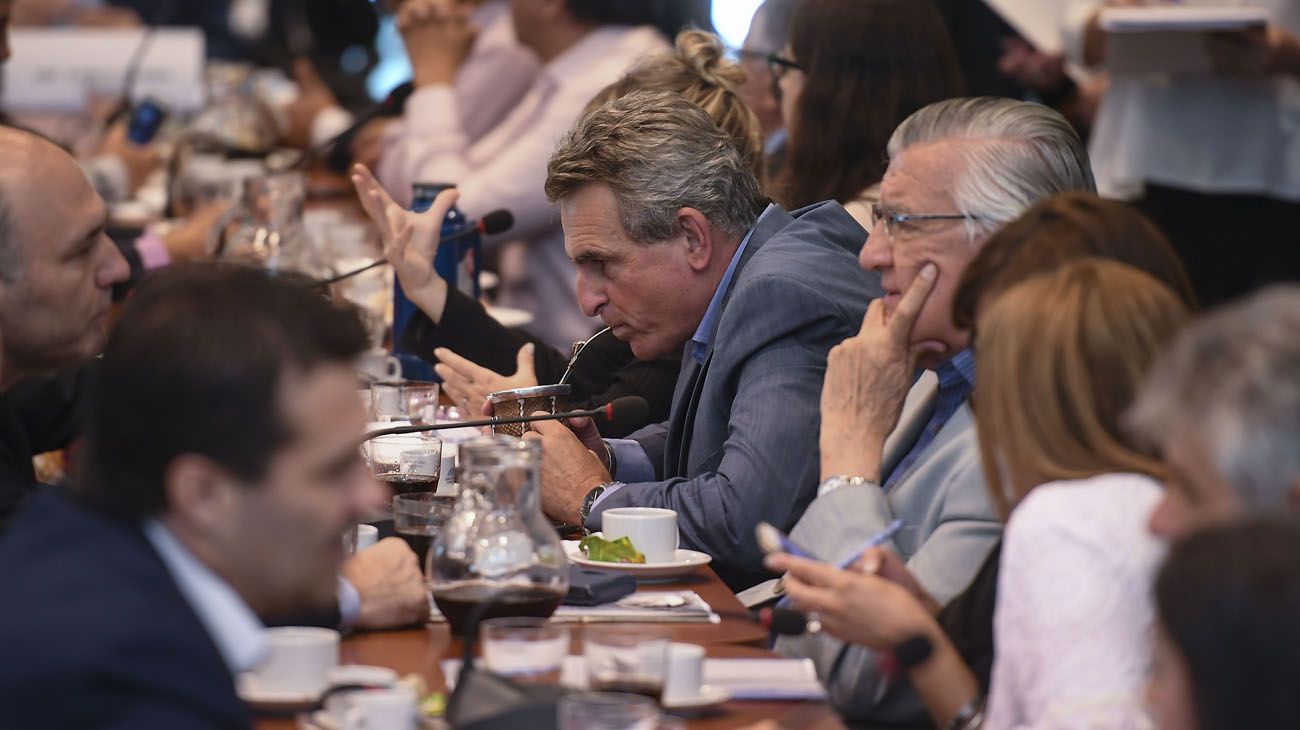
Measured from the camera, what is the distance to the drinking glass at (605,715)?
4.06ft

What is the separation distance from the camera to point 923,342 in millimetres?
2045

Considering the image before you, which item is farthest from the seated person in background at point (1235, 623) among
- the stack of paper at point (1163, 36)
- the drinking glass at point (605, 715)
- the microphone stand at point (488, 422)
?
the stack of paper at point (1163, 36)

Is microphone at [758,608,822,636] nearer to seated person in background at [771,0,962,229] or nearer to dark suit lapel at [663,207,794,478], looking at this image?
dark suit lapel at [663,207,794,478]

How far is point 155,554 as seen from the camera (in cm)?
116

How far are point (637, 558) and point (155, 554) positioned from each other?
2.64 feet

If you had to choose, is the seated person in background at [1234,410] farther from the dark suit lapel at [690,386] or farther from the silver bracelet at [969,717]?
the dark suit lapel at [690,386]

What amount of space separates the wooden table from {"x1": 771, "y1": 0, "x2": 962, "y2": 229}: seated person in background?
1619mm

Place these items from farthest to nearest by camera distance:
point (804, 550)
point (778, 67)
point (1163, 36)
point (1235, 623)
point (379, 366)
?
point (1163, 36)
point (778, 67)
point (379, 366)
point (804, 550)
point (1235, 623)

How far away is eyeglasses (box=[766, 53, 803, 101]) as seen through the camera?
3.55m

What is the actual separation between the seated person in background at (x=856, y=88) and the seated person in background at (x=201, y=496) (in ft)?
6.99

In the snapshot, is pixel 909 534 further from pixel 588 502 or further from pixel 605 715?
pixel 605 715

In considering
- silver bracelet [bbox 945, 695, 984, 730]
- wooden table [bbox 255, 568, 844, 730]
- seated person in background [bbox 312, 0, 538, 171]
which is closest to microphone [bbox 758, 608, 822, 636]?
wooden table [bbox 255, 568, 844, 730]

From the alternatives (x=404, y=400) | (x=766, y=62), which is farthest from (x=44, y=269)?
(x=766, y=62)

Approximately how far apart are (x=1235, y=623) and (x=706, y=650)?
69 centimetres
